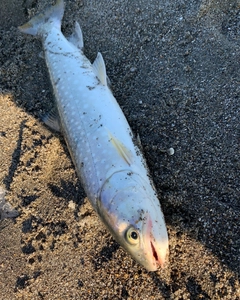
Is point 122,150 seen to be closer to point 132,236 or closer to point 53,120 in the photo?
point 132,236

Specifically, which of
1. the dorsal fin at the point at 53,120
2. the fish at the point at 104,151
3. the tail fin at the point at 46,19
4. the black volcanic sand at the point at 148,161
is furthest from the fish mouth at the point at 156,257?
the tail fin at the point at 46,19

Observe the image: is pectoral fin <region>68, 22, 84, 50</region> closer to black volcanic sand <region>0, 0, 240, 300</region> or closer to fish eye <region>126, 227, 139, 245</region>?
black volcanic sand <region>0, 0, 240, 300</region>

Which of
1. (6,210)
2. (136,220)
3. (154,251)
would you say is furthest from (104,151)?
(6,210)

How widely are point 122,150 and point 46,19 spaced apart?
7.40ft

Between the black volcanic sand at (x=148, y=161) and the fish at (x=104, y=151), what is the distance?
11.6 inches

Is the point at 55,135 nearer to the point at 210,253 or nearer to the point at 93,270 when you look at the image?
the point at 93,270

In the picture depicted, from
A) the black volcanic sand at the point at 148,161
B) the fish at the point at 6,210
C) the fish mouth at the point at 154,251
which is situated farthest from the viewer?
the fish at the point at 6,210

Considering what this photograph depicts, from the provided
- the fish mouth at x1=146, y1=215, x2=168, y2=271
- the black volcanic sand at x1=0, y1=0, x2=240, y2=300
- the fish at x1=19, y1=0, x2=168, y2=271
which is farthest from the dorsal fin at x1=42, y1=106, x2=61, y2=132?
the fish mouth at x1=146, y1=215, x2=168, y2=271

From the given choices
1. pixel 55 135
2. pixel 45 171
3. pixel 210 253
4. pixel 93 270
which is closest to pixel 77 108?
pixel 55 135

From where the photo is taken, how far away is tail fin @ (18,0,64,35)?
387cm

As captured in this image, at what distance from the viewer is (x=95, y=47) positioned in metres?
3.79

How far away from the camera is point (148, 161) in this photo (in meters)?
3.01

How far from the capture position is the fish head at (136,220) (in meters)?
2.28

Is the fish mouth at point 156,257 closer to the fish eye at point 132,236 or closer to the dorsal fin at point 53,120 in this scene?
the fish eye at point 132,236
